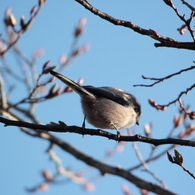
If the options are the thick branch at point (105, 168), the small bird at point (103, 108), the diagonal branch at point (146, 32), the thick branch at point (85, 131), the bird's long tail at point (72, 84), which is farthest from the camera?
the thick branch at point (105, 168)

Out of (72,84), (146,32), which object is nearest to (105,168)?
(72,84)

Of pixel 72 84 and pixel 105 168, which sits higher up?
pixel 72 84

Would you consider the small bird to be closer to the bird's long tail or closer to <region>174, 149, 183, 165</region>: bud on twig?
the bird's long tail

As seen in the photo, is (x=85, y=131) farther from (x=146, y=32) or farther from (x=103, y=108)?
(x=103, y=108)

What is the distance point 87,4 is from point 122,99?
6.93 feet

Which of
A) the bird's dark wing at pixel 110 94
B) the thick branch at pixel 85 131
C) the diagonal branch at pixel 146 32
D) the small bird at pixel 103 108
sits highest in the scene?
the bird's dark wing at pixel 110 94

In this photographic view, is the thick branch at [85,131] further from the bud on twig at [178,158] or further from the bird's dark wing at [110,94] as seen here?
the bird's dark wing at [110,94]

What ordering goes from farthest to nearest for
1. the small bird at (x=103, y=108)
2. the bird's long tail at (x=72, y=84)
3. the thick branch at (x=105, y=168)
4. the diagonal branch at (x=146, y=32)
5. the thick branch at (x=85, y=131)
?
the thick branch at (x=105, y=168)
the small bird at (x=103, y=108)
the bird's long tail at (x=72, y=84)
the thick branch at (x=85, y=131)
the diagonal branch at (x=146, y=32)

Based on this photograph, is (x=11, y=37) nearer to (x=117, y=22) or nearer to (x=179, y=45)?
(x=117, y=22)

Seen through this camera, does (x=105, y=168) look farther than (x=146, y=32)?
Yes

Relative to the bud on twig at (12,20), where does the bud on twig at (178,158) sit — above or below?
below

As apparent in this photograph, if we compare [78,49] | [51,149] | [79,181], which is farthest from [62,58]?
[79,181]

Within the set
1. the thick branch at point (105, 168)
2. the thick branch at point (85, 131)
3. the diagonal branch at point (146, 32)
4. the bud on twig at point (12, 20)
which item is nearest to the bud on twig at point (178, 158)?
the thick branch at point (85, 131)

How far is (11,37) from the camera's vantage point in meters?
5.49
